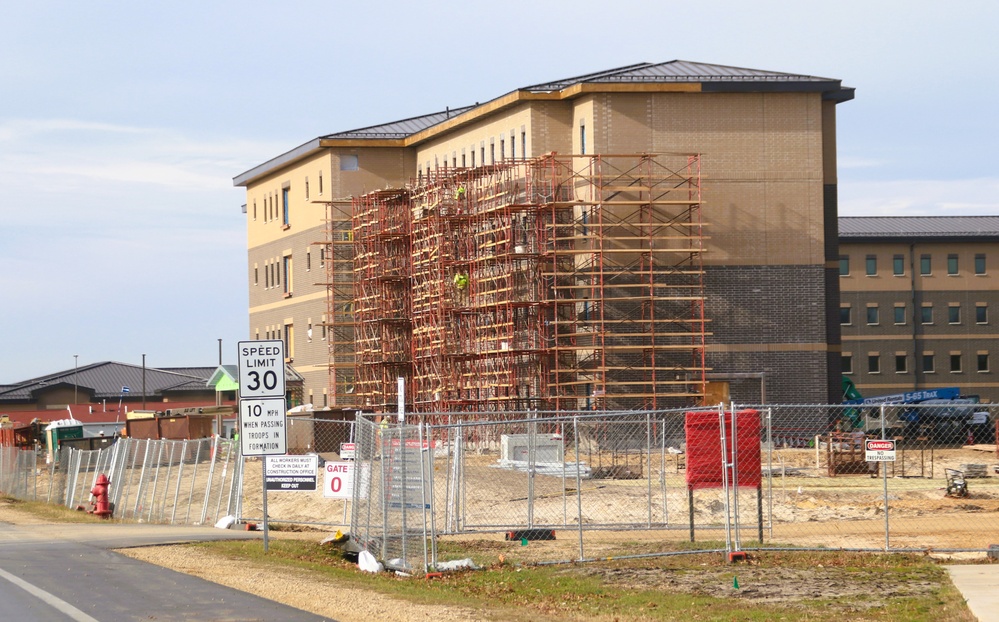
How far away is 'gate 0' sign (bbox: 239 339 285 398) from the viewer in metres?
20.9

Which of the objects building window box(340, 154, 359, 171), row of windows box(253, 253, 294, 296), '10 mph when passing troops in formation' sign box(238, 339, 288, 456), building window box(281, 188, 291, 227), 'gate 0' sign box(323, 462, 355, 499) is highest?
building window box(340, 154, 359, 171)

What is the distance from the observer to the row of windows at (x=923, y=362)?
95.9 metres

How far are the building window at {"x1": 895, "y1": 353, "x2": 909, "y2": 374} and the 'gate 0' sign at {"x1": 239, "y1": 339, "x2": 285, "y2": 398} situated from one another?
265ft

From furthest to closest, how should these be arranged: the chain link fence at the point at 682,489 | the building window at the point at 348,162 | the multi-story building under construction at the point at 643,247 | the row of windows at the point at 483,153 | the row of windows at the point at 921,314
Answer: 1. the row of windows at the point at 921,314
2. the building window at the point at 348,162
3. the row of windows at the point at 483,153
4. the multi-story building under construction at the point at 643,247
5. the chain link fence at the point at 682,489

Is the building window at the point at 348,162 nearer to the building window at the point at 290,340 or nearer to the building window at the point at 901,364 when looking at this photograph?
the building window at the point at 290,340

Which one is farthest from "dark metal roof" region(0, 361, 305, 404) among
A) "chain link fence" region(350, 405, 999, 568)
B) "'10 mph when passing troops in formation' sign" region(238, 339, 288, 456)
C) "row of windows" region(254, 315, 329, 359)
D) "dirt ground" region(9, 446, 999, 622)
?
"'10 mph when passing troops in formation' sign" region(238, 339, 288, 456)

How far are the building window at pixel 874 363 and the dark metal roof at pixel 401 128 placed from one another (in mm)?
36094

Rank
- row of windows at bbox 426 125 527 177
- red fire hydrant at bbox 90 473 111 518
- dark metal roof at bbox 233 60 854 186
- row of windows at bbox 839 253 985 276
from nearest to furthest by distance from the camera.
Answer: red fire hydrant at bbox 90 473 111 518, dark metal roof at bbox 233 60 854 186, row of windows at bbox 426 125 527 177, row of windows at bbox 839 253 985 276

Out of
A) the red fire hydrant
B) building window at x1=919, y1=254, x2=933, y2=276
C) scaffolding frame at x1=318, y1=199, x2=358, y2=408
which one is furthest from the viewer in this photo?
building window at x1=919, y1=254, x2=933, y2=276

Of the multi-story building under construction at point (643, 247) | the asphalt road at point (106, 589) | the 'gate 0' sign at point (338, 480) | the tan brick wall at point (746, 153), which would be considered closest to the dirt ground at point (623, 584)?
the asphalt road at point (106, 589)

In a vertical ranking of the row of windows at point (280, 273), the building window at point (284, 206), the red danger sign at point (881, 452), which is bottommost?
the red danger sign at point (881, 452)

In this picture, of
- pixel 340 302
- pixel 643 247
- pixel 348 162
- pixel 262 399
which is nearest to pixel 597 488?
pixel 262 399

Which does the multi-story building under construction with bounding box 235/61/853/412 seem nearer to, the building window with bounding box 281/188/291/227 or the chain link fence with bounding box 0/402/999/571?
the chain link fence with bounding box 0/402/999/571

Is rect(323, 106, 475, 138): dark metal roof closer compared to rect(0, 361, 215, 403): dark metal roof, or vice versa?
rect(323, 106, 475, 138): dark metal roof
